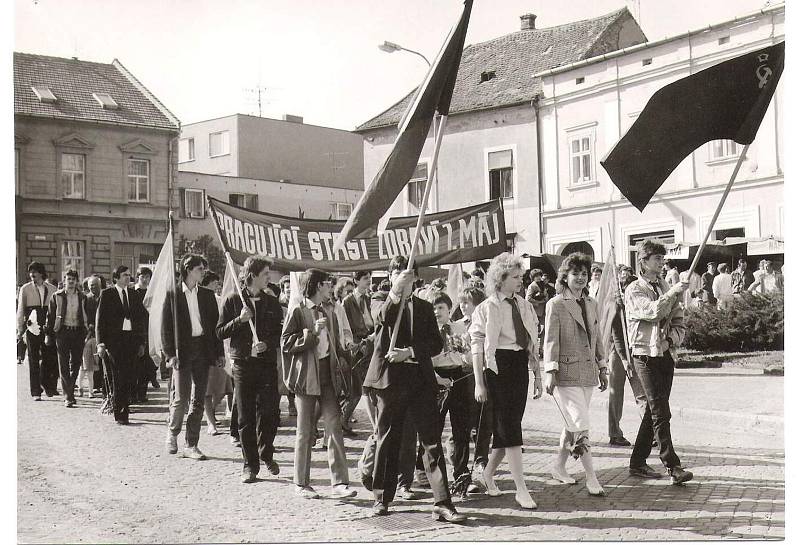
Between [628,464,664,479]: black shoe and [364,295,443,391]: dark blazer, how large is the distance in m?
2.20

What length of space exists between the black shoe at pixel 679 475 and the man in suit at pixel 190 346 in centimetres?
453

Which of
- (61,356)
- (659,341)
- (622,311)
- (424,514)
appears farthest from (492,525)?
(61,356)

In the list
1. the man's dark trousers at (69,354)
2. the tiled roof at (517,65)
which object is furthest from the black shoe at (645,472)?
the tiled roof at (517,65)

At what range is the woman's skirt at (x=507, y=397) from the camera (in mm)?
6977

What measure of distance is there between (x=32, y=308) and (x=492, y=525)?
8.48 m

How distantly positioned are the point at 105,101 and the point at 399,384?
258 inches

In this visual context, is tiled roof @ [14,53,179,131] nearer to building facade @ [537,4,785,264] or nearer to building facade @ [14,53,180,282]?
building facade @ [14,53,180,282]

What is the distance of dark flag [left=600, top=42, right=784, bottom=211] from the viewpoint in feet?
24.8

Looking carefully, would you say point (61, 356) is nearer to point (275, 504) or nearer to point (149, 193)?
point (149, 193)

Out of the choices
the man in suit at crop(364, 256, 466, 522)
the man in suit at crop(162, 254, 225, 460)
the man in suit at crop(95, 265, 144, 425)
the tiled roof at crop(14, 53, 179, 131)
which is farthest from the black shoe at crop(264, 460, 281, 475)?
the tiled roof at crop(14, 53, 179, 131)

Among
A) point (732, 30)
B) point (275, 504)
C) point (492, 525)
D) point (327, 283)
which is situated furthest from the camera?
point (732, 30)

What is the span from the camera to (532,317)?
7.28 meters

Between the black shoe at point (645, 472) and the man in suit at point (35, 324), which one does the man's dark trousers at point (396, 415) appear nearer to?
the black shoe at point (645, 472)

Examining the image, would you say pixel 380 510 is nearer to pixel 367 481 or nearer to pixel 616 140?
pixel 367 481
